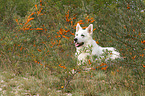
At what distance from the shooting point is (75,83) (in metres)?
5.32

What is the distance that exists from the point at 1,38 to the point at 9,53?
0.89 metres

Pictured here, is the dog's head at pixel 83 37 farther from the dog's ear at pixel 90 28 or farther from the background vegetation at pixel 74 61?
the background vegetation at pixel 74 61

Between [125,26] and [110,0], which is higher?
[110,0]

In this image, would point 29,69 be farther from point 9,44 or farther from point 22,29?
point 22,29

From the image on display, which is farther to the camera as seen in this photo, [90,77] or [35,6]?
[35,6]

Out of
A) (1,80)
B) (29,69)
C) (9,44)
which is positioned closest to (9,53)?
(9,44)

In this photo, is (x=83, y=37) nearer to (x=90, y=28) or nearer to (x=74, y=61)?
(x=90, y=28)

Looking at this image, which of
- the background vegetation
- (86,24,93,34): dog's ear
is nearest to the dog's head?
(86,24,93,34): dog's ear

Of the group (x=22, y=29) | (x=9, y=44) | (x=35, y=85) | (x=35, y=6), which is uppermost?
(x=35, y=6)

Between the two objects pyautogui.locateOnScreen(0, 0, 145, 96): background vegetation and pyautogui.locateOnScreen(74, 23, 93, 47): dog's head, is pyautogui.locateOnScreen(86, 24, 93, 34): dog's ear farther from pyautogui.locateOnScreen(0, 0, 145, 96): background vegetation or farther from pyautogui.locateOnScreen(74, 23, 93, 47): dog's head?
pyautogui.locateOnScreen(0, 0, 145, 96): background vegetation

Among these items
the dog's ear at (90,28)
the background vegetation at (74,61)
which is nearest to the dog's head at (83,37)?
the dog's ear at (90,28)

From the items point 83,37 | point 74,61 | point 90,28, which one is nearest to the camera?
point 74,61

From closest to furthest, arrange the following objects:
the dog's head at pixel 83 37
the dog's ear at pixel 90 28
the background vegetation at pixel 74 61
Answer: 1. the background vegetation at pixel 74 61
2. the dog's head at pixel 83 37
3. the dog's ear at pixel 90 28

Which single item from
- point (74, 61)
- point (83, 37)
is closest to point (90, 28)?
point (83, 37)
